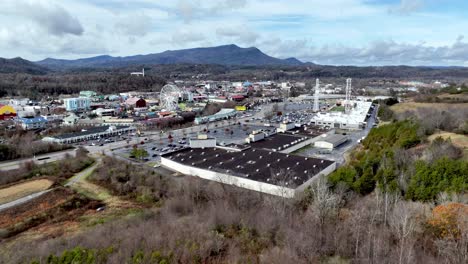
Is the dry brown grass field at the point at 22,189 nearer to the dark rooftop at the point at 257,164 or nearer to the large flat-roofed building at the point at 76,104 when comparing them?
the dark rooftop at the point at 257,164

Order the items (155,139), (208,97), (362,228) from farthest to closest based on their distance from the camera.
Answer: (208,97) → (155,139) → (362,228)

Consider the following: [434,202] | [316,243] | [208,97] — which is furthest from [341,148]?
[208,97]

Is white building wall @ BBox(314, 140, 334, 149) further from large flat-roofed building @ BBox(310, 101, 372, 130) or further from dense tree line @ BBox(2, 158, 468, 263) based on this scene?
dense tree line @ BBox(2, 158, 468, 263)

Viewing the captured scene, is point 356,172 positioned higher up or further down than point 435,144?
further down

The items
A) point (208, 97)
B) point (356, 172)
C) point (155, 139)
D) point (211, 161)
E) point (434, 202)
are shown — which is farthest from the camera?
point (208, 97)

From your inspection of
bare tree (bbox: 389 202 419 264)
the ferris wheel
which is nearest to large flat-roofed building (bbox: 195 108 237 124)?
the ferris wheel

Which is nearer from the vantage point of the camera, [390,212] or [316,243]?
[316,243]

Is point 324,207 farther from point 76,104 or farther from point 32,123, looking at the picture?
point 76,104

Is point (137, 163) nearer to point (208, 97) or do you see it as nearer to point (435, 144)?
point (435, 144)

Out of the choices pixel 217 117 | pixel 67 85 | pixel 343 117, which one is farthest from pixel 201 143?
pixel 67 85
